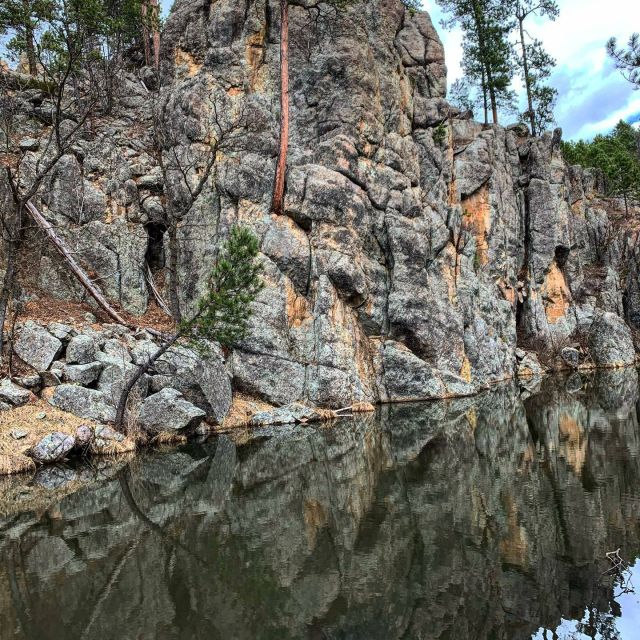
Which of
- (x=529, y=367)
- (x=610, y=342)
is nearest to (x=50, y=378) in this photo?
(x=529, y=367)

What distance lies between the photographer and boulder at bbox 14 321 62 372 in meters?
19.1

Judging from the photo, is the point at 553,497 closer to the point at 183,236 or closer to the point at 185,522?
the point at 185,522

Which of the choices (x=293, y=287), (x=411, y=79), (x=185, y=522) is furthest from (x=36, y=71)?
(x=185, y=522)

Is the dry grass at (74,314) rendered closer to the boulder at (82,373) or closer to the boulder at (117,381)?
the boulder at (82,373)

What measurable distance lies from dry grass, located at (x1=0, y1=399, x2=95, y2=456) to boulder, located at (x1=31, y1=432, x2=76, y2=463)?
24 centimetres

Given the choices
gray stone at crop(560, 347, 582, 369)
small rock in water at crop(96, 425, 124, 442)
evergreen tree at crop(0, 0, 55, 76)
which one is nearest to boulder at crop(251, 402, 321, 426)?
small rock in water at crop(96, 425, 124, 442)

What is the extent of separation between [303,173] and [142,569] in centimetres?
2373

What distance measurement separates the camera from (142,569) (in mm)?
8344

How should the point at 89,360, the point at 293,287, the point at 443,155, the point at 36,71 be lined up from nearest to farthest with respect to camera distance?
the point at 89,360 → the point at 293,287 → the point at 36,71 → the point at 443,155

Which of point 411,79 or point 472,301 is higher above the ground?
point 411,79

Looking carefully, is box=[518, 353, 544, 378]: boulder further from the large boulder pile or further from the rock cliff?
the large boulder pile

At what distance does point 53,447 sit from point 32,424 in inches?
44.4

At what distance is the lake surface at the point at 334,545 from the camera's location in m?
6.82

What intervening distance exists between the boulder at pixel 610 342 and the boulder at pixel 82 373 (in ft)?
133
